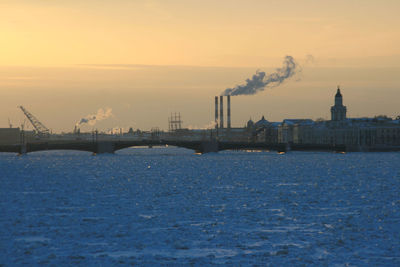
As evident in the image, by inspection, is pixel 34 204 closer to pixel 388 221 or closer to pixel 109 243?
pixel 109 243

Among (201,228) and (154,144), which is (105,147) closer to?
(154,144)

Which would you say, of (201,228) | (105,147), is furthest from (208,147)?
(201,228)

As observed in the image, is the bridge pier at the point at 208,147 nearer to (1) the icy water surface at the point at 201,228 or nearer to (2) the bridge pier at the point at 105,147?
(2) the bridge pier at the point at 105,147

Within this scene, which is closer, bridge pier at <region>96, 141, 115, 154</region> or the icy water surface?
the icy water surface

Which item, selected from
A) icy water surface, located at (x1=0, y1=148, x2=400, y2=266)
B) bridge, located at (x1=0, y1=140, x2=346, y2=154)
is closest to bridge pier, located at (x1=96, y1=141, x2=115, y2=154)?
bridge, located at (x1=0, y1=140, x2=346, y2=154)

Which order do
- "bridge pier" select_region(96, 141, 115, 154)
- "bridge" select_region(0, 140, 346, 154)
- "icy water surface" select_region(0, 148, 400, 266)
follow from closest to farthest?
"icy water surface" select_region(0, 148, 400, 266), "bridge" select_region(0, 140, 346, 154), "bridge pier" select_region(96, 141, 115, 154)

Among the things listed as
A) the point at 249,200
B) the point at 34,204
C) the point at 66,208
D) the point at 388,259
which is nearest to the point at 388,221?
the point at 388,259

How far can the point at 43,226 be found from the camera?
3247cm

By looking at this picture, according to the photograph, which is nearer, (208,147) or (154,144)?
(154,144)

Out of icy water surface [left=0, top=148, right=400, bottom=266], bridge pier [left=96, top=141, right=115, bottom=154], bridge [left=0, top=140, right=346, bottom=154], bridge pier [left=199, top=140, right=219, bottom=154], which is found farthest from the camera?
bridge pier [left=199, top=140, right=219, bottom=154]

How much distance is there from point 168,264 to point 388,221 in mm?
15048

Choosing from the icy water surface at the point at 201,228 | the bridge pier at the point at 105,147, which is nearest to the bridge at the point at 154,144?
the bridge pier at the point at 105,147

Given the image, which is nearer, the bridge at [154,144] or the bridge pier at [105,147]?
the bridge at [154,144]

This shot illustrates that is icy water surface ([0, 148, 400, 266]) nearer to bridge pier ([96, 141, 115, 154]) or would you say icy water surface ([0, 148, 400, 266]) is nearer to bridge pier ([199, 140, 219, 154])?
bridge pier ([96, 141, 115, 154])
